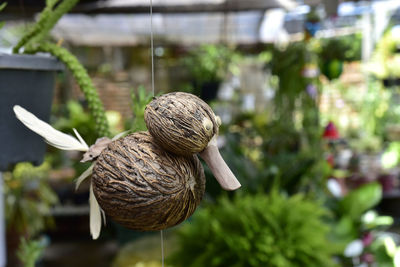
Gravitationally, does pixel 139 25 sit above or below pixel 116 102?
above

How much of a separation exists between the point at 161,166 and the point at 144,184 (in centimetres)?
2

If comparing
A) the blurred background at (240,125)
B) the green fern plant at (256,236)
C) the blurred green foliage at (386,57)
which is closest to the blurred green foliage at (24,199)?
the blurred background at (240,125)

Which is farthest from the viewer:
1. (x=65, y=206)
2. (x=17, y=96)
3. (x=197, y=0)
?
(x=65, y=206)

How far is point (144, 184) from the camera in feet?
1.21

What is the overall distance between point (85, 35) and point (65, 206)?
4.80 ft

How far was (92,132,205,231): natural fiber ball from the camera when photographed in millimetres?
371

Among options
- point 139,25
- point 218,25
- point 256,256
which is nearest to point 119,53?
point 139,25

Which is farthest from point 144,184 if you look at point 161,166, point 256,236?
point 256,236

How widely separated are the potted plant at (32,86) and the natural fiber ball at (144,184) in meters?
0.12

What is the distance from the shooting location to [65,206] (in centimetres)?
361

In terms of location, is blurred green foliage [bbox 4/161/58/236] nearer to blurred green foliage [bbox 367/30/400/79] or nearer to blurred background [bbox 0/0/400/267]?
blurred background [bbox 0/0/400/267]

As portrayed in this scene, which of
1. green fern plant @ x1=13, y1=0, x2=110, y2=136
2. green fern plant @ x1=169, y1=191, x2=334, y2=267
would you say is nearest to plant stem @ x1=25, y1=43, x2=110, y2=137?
green fern plant @ x1=13, y1=0, x2=110, y2=136

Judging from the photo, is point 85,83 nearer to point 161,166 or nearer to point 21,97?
point 21,97

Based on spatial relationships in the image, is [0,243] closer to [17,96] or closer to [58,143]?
[17,96]
